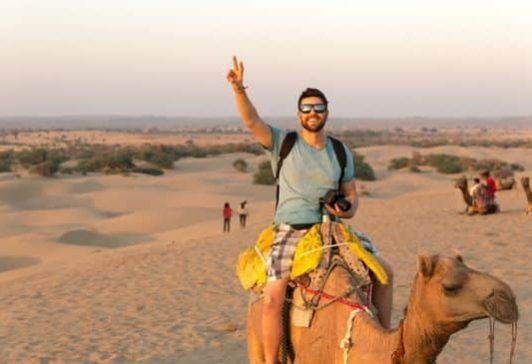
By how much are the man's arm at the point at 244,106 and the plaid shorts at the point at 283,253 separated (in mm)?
600

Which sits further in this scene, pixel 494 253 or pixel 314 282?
pixel 494 253

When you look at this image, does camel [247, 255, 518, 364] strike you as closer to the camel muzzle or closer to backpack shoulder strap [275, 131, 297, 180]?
the camel muzzle

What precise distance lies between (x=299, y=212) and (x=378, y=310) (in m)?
0.77

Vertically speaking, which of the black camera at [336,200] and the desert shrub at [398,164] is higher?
the black camera at [336,200]

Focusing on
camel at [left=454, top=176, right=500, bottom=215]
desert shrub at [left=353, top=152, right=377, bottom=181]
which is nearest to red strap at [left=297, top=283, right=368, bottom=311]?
camel at [left=454, top=176, right=500, bottom=215]

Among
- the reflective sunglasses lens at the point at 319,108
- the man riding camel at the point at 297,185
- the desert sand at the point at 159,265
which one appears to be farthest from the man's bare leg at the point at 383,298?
the reflective sunglasses lens at the point at 319,108

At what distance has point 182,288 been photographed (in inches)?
558

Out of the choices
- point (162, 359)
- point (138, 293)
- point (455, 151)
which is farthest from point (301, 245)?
point (455, 151)

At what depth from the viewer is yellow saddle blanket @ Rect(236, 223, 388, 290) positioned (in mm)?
5172

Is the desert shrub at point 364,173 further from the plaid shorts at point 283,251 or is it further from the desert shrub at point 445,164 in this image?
the plaid shorts at point 283,251

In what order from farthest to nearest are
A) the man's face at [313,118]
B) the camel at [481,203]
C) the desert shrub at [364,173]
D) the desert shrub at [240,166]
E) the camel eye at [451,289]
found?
the desert shrub at [240,166], the desert shrub at [364,173], the camel at [481,203], the man's face at [313,118], the camel eye at [451,289]

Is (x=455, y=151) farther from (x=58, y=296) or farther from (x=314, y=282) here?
(x=314, y=282)

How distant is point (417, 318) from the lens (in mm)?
4039

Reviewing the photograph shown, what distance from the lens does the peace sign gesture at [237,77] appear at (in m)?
5.28
